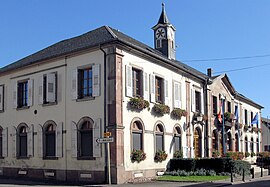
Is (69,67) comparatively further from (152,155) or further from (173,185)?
(173,185)

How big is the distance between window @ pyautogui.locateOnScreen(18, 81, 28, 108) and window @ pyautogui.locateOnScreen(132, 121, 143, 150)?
862cm

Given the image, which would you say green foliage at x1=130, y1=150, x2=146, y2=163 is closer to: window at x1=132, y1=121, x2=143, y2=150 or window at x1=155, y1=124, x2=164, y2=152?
window at x1=132, y1=121, x2=143, y2=150

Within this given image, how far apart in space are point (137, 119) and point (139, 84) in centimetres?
227

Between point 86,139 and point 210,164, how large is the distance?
8.23m

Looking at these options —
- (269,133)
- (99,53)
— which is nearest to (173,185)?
(99,53)

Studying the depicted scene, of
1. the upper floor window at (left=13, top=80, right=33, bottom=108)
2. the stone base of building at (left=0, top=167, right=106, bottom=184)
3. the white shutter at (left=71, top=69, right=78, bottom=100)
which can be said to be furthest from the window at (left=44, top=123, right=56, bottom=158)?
the upper floor window at (left=13, top=80, right=33, bottom=108)

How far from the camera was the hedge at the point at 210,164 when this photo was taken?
25234 millimetres

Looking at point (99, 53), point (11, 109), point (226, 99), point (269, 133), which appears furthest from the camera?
point (269, 133)

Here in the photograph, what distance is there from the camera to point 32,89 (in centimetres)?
2667

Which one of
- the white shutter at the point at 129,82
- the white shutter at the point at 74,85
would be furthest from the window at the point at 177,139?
the white shutter at the point at 74,85

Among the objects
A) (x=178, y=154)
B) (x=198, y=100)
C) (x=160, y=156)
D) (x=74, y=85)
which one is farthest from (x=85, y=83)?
(x=198, y=100)

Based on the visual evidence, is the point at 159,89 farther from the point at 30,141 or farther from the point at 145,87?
the point at 30,141

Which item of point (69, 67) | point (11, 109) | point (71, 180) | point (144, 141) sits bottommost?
point (71, 180)

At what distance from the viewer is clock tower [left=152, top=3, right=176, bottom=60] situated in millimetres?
34406
